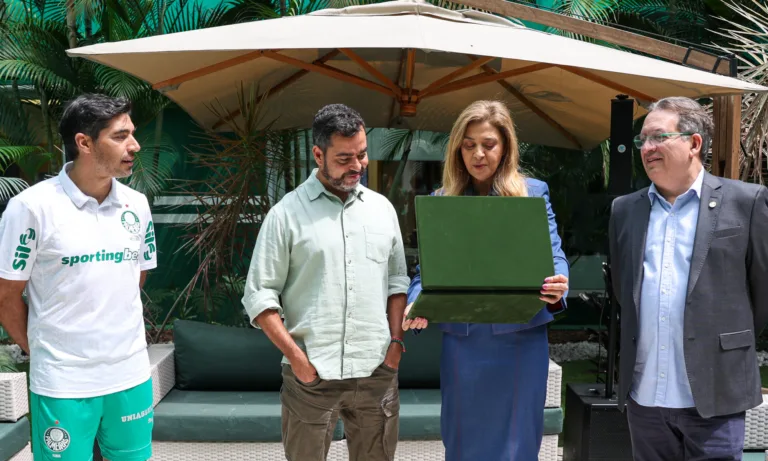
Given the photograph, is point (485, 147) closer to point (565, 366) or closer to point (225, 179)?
point (225, 179)

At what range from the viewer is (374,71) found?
14.2ft

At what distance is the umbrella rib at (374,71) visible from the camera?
13.5ft

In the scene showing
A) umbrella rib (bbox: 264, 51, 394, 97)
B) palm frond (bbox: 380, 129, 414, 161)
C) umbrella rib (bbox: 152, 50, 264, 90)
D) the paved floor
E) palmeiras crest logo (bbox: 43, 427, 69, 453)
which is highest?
umbrella rib (bbox: 264, 51, 394, 97)

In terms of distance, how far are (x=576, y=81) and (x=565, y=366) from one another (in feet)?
12.7

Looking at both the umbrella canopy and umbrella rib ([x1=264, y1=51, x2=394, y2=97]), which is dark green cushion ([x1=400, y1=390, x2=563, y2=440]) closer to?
the umbrella canopy

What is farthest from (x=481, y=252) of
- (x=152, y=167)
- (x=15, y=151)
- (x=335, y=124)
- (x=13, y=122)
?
(x=13, y=122)

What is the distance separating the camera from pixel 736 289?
90.4 inches

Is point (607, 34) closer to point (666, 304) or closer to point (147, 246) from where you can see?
point (666, 304)

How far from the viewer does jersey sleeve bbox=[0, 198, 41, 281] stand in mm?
2279

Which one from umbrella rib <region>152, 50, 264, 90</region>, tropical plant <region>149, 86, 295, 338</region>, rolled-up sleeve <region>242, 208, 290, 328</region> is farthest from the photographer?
tropical plant <region>149, 86, 295, 338</region>

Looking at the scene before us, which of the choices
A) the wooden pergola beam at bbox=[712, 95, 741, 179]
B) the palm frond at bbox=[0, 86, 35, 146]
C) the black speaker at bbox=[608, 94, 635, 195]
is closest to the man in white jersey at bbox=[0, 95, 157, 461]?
the black speaker at bbox=[608, 94, 635, 195]

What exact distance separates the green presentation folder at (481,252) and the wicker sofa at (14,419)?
2.33m

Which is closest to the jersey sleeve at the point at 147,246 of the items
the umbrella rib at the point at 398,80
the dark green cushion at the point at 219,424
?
the dark green cushion at the point at 219,424

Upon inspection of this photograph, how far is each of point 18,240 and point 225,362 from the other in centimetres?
199
